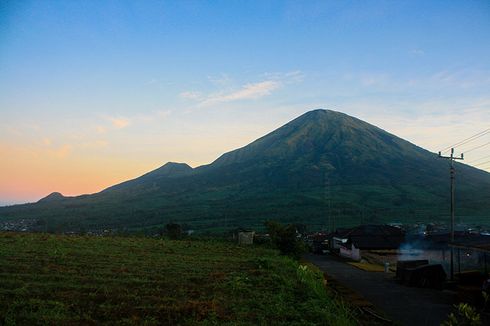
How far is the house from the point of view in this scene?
4703cm

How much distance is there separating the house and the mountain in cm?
2723

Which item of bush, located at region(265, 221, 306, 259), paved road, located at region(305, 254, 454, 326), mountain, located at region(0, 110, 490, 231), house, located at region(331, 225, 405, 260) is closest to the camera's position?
paved road, located at region(305, 254, 454, 326)

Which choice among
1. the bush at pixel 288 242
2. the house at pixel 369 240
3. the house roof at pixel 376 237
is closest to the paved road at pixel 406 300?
the bush at pixel 288 242

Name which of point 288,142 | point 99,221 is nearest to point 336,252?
point 99,221

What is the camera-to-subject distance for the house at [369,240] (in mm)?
47031

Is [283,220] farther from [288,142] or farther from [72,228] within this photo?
[288,142]

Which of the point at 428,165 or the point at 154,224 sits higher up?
the point at 428,165

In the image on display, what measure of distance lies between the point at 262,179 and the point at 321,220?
50848 mm

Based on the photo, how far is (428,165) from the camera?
149m

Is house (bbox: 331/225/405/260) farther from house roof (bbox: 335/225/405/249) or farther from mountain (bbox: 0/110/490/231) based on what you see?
mountain (bbox: 0/110/490/231)

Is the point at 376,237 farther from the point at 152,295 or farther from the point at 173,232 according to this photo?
the point at 152,295

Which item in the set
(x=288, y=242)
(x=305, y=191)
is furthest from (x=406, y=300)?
(x=305, y=191)

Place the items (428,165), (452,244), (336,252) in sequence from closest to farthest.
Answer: (452,244) < (336,252) < (428,165)

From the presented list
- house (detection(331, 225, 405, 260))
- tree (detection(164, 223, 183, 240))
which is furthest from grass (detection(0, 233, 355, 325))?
tree (detection(164, 223, 183, 240))
